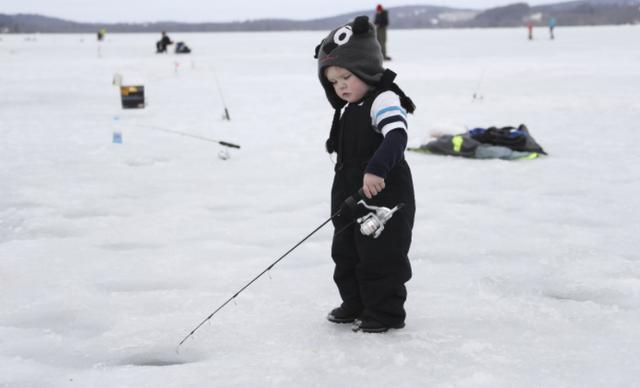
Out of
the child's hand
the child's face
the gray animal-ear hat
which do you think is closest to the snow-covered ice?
the child's hand

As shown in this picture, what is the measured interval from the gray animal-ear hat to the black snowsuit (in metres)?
0.11

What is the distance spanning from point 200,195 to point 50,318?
8.64 feet

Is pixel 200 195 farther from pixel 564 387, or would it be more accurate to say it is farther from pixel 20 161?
pixel 564 387

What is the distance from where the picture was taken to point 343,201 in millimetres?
3168

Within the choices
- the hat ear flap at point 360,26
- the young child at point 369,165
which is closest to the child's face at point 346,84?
the young child at point 369,165

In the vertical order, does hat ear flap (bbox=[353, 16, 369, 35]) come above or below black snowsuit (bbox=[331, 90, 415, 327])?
above

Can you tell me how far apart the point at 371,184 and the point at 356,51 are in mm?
612

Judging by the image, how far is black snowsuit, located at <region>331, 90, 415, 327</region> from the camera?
3.05m

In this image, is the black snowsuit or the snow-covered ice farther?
the black snowsuit

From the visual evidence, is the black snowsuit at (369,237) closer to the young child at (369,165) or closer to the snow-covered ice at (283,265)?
the young child at (369,165)

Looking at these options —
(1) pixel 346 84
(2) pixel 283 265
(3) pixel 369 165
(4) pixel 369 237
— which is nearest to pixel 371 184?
(3) pixel 369 165

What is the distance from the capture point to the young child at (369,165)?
114 inches

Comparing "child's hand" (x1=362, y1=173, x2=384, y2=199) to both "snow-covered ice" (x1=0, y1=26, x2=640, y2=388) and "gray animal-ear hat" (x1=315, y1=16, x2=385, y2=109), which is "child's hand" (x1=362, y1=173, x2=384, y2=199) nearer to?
"gray animal-ear hat" (x1=315, y1=16, x2=385, y2=109)

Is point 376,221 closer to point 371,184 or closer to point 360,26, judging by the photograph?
point 371,184
